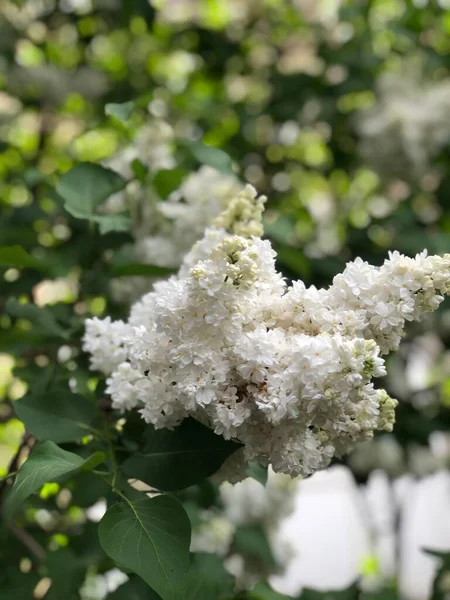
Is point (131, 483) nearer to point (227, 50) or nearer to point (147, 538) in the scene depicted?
point (147, 538)

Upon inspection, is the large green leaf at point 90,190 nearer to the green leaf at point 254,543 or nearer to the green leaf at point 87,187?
the green leaf at point 87,187

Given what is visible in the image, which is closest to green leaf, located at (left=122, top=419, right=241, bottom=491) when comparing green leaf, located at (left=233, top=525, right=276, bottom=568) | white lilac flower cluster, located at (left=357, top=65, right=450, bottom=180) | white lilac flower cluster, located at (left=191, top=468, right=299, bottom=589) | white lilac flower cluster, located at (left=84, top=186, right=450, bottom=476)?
white lilac flower cluster, located at (left=84, top=186, right=450, bottom=476)

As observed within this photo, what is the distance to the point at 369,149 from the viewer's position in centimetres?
197

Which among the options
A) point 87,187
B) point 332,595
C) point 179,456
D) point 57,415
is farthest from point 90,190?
point 332,595

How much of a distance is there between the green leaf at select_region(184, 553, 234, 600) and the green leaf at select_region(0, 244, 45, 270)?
486 mm

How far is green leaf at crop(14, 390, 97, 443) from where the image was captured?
0.82 meters

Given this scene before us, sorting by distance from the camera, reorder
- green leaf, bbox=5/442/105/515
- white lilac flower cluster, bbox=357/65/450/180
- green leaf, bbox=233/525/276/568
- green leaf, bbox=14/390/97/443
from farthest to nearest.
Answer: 1. white lilac flower cluster, bbox=357/65/450/180
2. green leaf, bbox=233/525/276/568
3. green leaf, bbox=14/390/97/443
4. green leaf, bbox=5/442/105/515

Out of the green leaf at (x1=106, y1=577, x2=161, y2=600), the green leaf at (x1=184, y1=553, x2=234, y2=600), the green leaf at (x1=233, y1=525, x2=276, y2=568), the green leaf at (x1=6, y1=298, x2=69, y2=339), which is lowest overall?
the green leaf at (x1=233, y1=525, x2=276, y2=568)

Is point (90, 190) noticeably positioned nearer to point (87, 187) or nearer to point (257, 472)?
point (87, 187)

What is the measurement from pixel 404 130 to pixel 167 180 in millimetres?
964

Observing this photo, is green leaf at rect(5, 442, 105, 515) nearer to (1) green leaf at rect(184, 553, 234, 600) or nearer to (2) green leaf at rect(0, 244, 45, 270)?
(1) green leaf at rect(184, 553, 234, 600)

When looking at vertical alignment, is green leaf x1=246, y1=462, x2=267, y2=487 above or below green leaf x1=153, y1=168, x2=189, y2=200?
below

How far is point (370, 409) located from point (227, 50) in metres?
1.60

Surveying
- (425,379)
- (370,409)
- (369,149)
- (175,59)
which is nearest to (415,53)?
(369,149)
